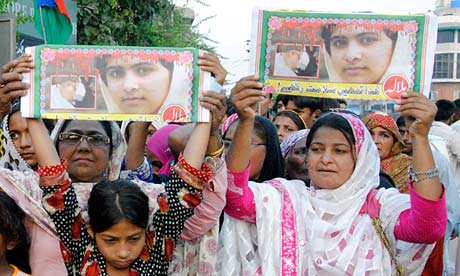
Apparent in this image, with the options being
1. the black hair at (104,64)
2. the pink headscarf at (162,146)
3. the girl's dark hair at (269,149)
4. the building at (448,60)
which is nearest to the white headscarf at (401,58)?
the girl's dark hair at (269,149)

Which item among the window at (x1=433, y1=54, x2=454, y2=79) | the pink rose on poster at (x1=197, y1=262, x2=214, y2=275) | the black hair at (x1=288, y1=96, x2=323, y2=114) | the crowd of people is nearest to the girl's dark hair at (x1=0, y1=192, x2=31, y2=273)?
the crowd of people

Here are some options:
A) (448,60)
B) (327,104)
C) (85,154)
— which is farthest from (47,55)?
(448,60)

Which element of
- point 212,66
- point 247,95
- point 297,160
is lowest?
point 297,160

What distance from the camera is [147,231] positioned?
284cm

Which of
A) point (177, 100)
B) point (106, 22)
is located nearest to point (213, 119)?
point (177, 100)

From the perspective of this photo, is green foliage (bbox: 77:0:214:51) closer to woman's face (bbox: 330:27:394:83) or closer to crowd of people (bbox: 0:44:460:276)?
crowd of people (bbox: 0:44:460:276)

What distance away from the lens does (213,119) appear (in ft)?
9.02

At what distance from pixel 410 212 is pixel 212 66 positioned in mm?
1026

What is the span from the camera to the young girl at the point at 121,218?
2.65 metres

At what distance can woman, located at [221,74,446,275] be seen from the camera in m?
2.82

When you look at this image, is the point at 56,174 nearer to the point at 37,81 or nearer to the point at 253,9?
the point at 37,81

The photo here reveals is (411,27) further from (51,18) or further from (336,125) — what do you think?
(51,18)

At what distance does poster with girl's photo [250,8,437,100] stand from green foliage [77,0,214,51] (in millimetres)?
7105

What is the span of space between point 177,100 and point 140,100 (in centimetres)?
16
